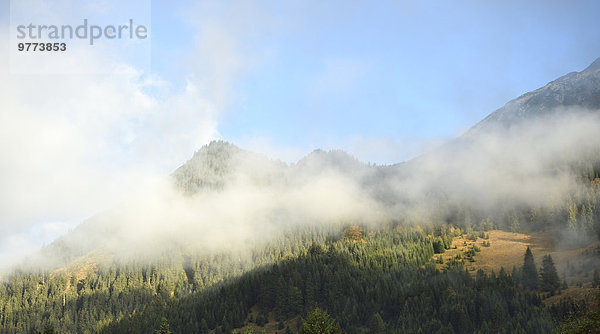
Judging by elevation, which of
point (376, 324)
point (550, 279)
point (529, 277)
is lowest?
point (376, 324)

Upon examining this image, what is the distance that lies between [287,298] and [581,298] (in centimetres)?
10932

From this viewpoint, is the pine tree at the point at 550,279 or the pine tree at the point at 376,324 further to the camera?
the pine tree at the point at 550,279

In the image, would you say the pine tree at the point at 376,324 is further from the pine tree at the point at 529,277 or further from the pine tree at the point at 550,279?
the pine tree at the point at 550,279

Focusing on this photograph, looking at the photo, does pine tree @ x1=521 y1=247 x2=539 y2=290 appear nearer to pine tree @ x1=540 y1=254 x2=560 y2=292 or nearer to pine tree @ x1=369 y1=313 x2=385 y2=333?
pine tree @ x1=540 y1=254 x2=560 y2=292

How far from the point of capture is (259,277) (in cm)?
18725

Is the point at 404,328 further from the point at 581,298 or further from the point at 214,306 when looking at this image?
the point at 214,306

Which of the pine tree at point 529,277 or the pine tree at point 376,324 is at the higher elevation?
the pine tree at point 529,277

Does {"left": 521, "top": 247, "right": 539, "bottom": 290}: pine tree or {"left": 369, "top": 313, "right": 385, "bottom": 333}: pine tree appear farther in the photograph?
{"left": 521, "top": 247, "right": 539, "bottom": 290}: pine tree

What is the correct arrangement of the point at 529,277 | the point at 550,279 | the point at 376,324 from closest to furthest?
1. the point at 376,324
2. the point at 550,279
3. the point at 529,277

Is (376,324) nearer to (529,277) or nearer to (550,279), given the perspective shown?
(529,277)

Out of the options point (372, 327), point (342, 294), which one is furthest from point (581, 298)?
point (342, 294)

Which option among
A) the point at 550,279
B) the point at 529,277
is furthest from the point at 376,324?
the point at 550,279

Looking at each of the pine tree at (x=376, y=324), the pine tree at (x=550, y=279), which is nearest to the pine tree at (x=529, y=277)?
the pine tree at (x=550, y=279)

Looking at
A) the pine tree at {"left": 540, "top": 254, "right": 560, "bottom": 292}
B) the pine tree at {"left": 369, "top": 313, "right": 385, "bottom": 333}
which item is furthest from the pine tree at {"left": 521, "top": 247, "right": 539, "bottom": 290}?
the pine tree at {"left": 369, "top": 313, "right": 385, "bottom": 333}
